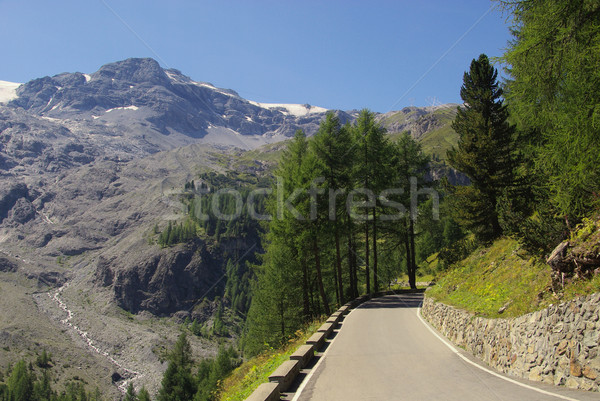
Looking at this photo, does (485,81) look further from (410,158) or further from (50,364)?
(50,364)

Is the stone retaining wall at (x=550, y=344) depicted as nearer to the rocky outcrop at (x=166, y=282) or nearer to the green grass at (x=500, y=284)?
the green grass at (x=500, y=284)

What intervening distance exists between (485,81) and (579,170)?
1391cm

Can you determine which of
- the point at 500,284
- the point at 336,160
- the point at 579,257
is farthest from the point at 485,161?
the point at 579,257

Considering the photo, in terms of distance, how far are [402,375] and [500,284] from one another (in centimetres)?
545

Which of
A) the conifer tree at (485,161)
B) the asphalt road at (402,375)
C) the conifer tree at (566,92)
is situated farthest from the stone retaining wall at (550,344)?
the conifer tree at (485,161)

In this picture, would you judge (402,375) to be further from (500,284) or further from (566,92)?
(566,92)

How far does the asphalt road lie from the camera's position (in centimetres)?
755

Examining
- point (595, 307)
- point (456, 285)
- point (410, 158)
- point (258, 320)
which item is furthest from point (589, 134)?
point (258, 320)

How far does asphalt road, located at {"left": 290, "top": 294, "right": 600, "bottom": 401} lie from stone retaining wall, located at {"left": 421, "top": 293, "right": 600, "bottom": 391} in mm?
323

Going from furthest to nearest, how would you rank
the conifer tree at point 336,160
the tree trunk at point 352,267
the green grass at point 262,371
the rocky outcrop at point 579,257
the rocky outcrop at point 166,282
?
the rocky outcrop at point 166,282, the tree trunk at point 352,267, the conifer tree at point 336,160, the green grass at point 262,371, the rocky outcrop at point 579,257

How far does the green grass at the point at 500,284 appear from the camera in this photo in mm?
9727

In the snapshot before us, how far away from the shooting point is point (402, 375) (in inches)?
370

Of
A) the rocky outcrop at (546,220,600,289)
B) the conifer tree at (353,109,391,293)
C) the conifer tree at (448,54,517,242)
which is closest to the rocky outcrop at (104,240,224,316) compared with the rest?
the conifer tree at (353,109,391,293)

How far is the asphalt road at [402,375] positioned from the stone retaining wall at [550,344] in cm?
32
